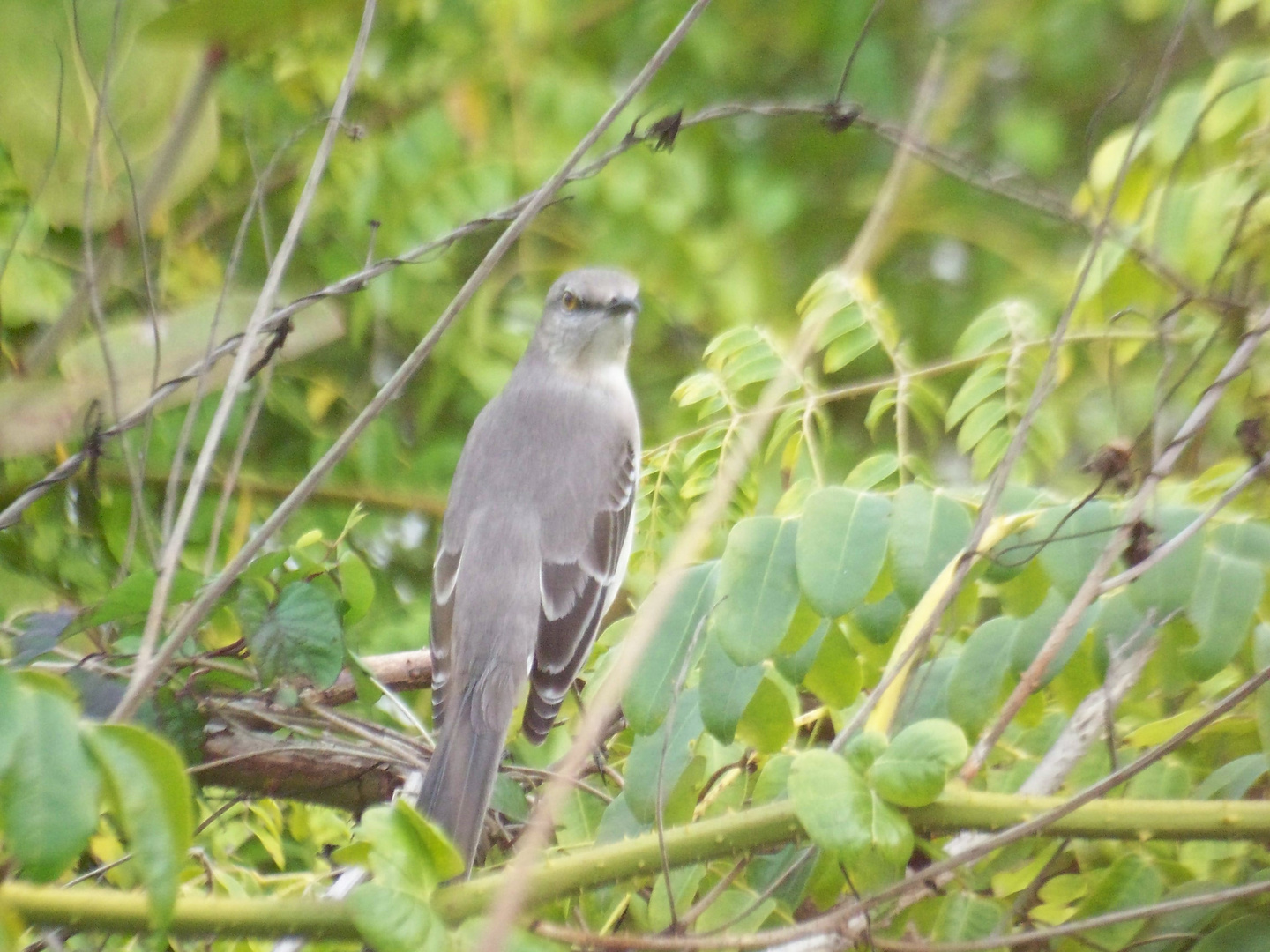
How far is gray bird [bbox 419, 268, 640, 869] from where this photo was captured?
3236 mm

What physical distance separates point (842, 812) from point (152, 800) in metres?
0.84

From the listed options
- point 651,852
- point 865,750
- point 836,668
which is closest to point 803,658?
point 836,668

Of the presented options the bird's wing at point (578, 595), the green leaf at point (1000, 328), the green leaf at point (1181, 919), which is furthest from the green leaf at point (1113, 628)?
the bird's wing at point (578, 595)

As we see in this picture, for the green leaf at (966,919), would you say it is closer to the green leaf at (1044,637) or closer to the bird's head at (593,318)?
the green leaf at (1044,637)

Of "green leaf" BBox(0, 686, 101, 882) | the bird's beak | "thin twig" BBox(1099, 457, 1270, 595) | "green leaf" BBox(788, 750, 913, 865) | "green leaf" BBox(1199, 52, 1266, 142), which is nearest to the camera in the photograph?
"green leaf" BBox(0, 686, 101, 882)

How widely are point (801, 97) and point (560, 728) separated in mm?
4227

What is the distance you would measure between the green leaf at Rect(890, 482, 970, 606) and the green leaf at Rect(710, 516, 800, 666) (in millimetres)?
172

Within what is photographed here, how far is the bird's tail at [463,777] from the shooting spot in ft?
8.11

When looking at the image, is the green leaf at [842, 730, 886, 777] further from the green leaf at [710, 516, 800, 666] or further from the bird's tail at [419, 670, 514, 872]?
the bird's tail at [419, 670, 514, 872]

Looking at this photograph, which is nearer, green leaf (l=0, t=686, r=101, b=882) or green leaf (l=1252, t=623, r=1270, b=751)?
green leaf (l=0, t=686, r=101, b=882)

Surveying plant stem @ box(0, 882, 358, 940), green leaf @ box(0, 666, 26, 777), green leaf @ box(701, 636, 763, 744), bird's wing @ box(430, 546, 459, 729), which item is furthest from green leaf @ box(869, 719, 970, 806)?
bird's wing @ box(430, 546, 459, 729)

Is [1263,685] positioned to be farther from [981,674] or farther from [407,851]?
[407,851]

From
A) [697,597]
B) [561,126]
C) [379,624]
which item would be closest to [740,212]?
[561,126]

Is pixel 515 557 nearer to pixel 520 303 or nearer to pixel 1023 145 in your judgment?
pixel 520 303
